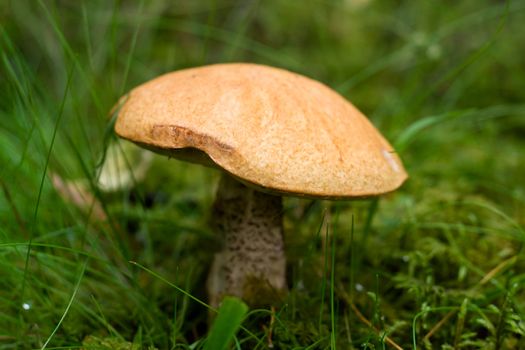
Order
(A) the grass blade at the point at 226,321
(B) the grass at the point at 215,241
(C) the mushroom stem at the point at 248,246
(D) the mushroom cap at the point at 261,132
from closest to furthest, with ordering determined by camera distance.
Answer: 1. (A) the grass blade at the point at 226,321
2. (D) the mushroom cap at the point at 261,132
3. (B) the grass at the point at 215,241
4. (C) the mushroom stem at the point at 248,246

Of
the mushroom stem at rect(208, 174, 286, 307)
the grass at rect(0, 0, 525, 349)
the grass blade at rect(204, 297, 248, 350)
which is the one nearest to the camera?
the grass blade at rect(204, 297, 248, 350)

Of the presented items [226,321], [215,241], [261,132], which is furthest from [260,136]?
[215,241]

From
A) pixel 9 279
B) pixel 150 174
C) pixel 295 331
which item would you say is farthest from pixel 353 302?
pixel 150 174

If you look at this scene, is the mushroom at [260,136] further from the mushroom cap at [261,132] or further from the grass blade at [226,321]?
the grass blade at [226,321]

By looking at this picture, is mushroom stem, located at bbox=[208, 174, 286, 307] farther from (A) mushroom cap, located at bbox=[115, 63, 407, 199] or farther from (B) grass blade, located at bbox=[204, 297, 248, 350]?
(B) grass blade, located at bbox=[204, 297, 248, 350]

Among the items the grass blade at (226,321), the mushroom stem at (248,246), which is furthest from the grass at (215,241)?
the grass blade at (226,321)

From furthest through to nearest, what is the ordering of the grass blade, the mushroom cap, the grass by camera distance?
the grass → the mushroom cap → the grass blade

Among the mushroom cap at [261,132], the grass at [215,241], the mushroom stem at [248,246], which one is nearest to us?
the mushroom cap at [261,132]

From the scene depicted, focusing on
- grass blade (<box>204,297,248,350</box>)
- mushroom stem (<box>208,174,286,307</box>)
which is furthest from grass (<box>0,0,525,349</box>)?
grass blade (<box>204,297,248,350</box>)

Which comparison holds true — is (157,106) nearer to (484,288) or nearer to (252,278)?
(252,278)
